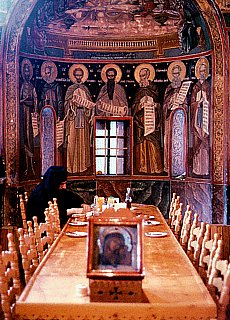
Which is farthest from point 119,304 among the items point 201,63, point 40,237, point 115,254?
point 201,63

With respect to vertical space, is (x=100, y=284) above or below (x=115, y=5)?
below

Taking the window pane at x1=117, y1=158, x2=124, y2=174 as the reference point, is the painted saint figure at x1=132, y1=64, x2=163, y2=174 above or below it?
above

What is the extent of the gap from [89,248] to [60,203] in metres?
4.82

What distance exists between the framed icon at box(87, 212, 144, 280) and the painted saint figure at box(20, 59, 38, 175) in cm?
794

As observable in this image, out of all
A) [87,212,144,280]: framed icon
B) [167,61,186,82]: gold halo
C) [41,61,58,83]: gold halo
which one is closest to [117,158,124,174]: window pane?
[167,61,186,82]: gold halo

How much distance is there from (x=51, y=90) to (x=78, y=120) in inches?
40.3

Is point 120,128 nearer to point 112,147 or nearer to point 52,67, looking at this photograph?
point 112,147

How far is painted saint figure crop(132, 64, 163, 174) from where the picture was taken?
1305 centimetres

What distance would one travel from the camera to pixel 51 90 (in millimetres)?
12508

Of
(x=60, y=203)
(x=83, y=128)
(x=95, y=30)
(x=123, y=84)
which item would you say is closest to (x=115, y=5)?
(x=95, y=30)

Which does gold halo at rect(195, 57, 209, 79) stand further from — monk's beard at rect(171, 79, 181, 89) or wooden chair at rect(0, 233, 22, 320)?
wooden chair at rect(0, 233, 22, 320)

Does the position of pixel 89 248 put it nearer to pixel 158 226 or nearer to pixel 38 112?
pixel 158 226

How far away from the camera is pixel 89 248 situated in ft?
11.3

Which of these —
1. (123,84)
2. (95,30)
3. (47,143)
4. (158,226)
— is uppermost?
(95,30)
